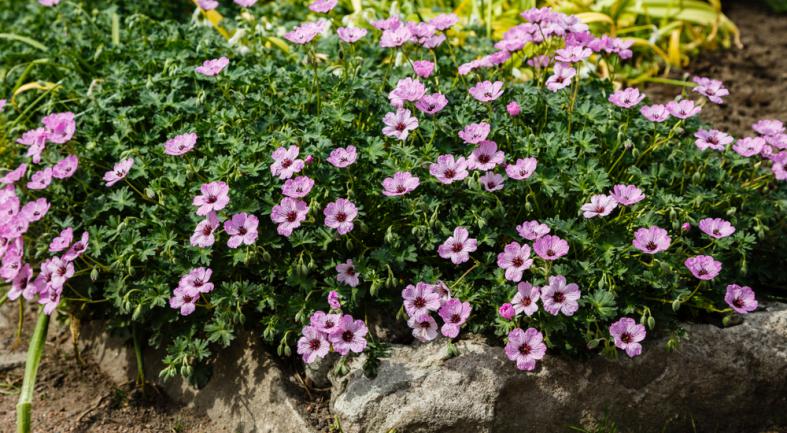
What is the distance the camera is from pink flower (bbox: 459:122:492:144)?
252cm

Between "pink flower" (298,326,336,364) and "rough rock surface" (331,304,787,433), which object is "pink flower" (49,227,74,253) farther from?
"rough rock surface" (331,304,787,433)

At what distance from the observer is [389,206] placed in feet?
8.34

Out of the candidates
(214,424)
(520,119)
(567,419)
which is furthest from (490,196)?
(214,424)

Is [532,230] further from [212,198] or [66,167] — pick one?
[66,167]

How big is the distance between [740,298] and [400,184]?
110 cm

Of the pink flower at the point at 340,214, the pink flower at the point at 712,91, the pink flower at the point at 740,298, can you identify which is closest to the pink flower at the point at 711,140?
the pink flower at the point at 712,91

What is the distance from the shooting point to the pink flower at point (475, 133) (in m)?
2.52

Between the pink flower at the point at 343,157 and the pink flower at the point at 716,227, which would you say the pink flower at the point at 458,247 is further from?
the pink flower at the point at 716,227

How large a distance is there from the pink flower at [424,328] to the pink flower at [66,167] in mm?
1311

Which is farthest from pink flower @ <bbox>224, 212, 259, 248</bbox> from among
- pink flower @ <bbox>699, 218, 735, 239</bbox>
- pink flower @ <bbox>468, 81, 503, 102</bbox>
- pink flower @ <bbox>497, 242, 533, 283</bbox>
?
pink flower @ <bbox>699, 218, 735, 239</bbox>

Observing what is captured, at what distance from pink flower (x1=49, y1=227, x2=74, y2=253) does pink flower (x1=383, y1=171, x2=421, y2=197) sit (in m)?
1.10

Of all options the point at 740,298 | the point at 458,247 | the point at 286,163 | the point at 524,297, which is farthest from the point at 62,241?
the point at 740,298

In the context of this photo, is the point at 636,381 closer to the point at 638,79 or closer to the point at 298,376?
the point at 298,376

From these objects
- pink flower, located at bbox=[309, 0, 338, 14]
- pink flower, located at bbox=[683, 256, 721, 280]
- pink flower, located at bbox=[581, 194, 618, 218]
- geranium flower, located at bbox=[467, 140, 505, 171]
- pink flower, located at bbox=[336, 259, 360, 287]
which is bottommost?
pink flower, located at bbox=[336, 259, 360, 287]
